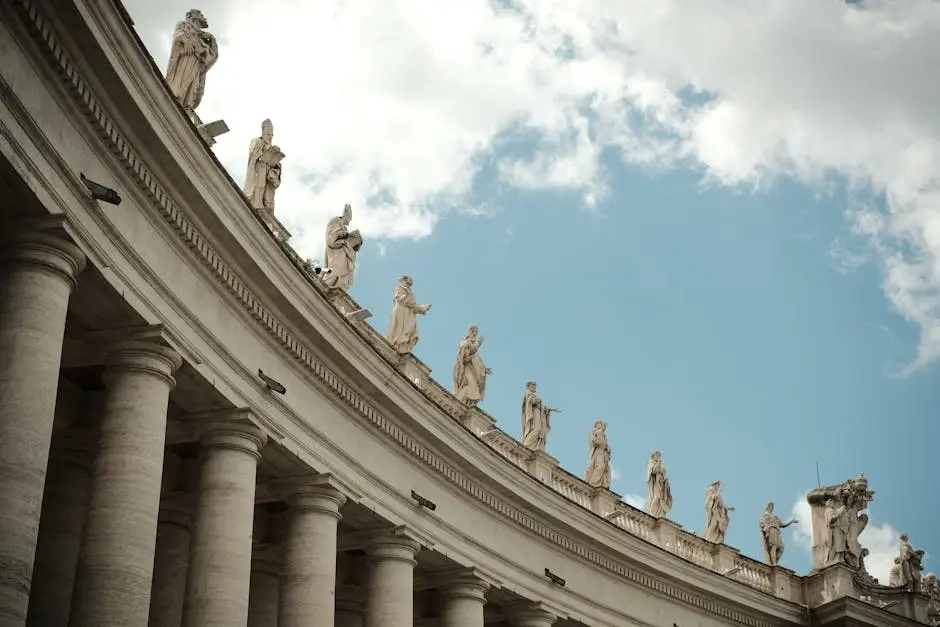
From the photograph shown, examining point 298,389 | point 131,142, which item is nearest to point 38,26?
point 131,142

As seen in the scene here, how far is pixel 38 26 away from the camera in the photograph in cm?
2811

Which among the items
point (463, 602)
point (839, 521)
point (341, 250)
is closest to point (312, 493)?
point (341, 250)

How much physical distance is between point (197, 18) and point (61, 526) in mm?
14643

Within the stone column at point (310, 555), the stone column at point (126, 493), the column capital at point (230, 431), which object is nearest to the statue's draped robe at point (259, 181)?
the column capital at point (230, 431)

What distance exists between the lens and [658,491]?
66.3 meters

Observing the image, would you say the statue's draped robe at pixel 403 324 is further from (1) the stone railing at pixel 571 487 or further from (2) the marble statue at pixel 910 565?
(2) the marble statue at pixel 910 565

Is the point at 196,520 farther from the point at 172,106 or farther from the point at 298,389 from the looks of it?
the point at 172,106

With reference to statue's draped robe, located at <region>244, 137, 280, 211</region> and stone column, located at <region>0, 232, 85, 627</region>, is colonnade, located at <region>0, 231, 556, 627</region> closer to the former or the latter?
stone column, located at <region>0, 232, 85, 627</region>

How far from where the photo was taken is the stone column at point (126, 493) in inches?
1180

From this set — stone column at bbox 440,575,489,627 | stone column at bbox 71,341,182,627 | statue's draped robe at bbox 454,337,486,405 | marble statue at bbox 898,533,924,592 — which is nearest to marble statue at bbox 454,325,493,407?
statue's draped robe at bbox 454,337,486,405

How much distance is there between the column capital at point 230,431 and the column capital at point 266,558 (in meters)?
8.91

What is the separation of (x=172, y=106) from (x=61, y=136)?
409cm

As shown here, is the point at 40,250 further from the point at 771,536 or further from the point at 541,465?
the point at 771,536

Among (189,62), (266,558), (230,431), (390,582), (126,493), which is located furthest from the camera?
(266,558)
